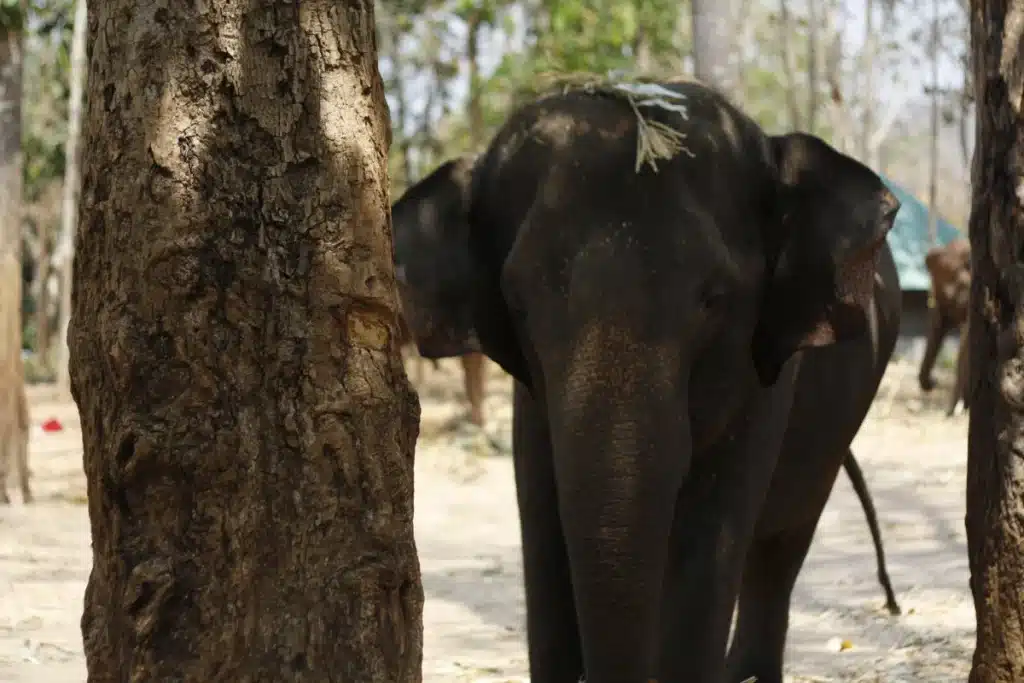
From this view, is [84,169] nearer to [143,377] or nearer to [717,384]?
[143,377]

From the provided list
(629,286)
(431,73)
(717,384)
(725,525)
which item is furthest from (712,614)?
(431,73)

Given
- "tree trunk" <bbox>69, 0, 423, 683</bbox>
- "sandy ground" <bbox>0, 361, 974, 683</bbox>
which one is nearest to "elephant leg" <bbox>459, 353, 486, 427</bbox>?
"sandy ground" <bbox>0, 361, 974, 683</bbox>

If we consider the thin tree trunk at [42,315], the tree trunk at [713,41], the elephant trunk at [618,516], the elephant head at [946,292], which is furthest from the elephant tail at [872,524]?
the thin tree trunk at [42,315]

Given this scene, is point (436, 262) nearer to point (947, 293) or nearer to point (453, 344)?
point (453, 344)

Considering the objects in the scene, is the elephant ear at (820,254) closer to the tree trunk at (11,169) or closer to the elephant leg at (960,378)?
the tree trunk at (11,169)

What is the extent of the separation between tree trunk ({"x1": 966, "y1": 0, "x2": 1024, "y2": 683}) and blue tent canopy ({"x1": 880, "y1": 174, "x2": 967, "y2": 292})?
22418 millimetres

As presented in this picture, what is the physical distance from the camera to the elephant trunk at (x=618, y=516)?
3725 mm

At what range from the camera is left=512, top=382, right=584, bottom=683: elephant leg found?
4.38 meters

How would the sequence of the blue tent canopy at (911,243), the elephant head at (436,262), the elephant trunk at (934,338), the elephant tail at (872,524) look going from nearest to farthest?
the elephant head at (436,262) → the elephant tail at (872,524) → the elephant trunk at (934,338) → the blue tent canopy at (911,243)

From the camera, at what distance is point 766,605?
20.6 feet

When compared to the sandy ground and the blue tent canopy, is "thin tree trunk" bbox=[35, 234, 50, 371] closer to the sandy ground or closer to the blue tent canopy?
the sandy ground

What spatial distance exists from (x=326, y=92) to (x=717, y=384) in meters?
1.69

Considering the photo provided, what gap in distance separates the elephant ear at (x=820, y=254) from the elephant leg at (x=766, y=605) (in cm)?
192

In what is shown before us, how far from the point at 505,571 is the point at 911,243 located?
20008mm
